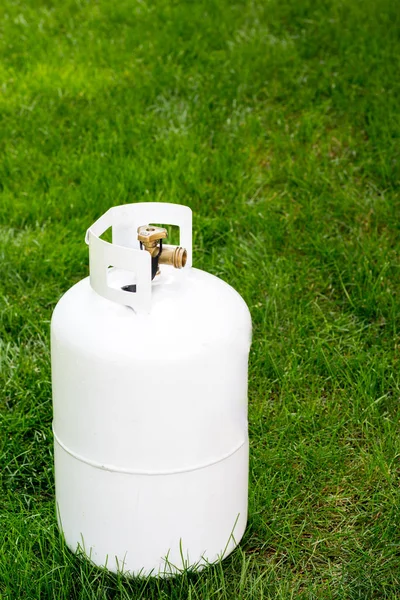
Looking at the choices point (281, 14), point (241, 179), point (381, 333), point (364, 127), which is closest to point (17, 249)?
point (241, 179)

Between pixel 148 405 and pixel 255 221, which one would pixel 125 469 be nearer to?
pixel 148 405

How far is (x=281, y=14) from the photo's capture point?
5523 mm

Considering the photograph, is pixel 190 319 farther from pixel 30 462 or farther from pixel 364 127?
pixel 364 127

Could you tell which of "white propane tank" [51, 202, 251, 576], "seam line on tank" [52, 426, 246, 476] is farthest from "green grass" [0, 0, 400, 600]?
"seam line on tank" [52, 426, 246, 476]

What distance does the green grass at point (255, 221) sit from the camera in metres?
2.30

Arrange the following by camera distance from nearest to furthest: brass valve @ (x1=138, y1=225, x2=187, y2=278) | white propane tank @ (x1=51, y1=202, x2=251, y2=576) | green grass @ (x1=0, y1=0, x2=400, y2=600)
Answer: white propane tank @ (x1=51, y1=202, x2=251, y2=576) < brass valve @ (x1=138, y1=225, x2=187, y2=278) < green grass @ (x1=0, y1=0, x2=400, y2=600)

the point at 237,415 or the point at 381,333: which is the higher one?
the point at 237,415

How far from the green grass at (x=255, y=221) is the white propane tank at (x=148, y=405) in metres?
0.13

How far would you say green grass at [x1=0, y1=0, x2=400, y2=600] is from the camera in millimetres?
2303

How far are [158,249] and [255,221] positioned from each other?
168 centimetres

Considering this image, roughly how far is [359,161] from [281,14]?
→ 6.12ft

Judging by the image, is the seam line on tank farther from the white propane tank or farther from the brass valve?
the brass valve

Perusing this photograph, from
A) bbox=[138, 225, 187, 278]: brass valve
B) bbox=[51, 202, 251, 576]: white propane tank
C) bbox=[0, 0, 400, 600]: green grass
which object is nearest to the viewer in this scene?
bbox=[51, 202, 251, 576]: white propane tank

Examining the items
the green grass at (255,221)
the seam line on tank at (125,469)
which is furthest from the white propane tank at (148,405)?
the green grass at (255,221)
